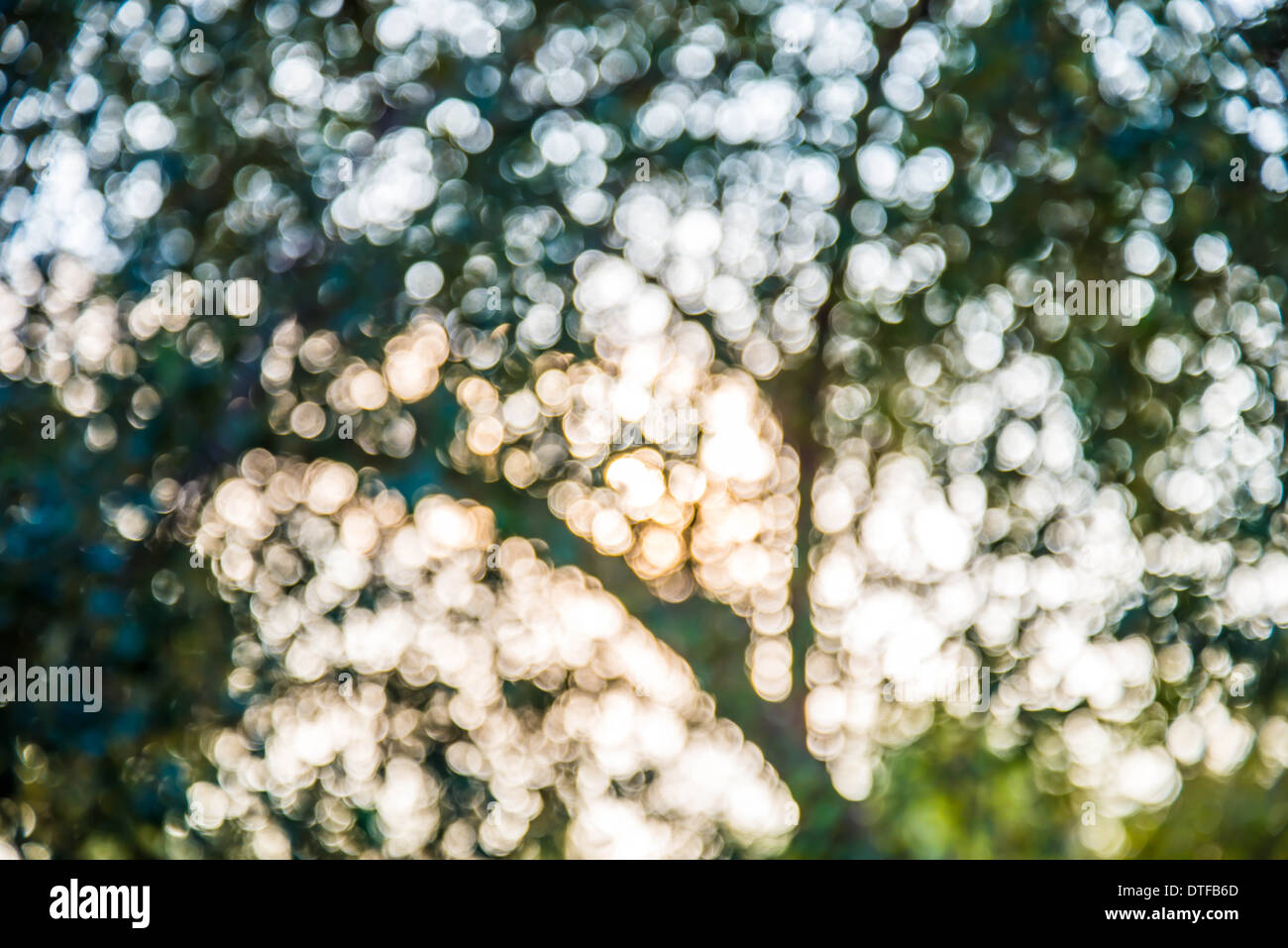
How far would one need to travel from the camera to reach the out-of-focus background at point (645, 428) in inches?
58.4

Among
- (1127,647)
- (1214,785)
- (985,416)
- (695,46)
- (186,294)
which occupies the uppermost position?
(695,46)

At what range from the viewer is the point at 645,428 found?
70.2 inches

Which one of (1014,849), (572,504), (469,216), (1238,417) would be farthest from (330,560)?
(1238,417)

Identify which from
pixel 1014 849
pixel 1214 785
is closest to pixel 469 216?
pixel 1014 849

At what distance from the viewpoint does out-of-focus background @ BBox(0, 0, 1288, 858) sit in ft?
4.87

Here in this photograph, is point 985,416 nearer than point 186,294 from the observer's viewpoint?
No

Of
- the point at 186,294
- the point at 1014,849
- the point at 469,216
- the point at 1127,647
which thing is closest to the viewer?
the point at 186,294

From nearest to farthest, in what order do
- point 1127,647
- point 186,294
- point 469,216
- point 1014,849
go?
1. point 186,294
2. point 469,216
3. point 1127,647
4. point 1014,849

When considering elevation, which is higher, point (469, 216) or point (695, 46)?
point (695, 46)

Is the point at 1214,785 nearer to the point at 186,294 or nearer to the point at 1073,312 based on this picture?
the point at 1073,312

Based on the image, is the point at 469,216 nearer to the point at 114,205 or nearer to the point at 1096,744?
the point at 114,205

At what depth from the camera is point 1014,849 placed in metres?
1.82

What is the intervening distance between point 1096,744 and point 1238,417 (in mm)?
651

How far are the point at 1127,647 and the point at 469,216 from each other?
138cm
